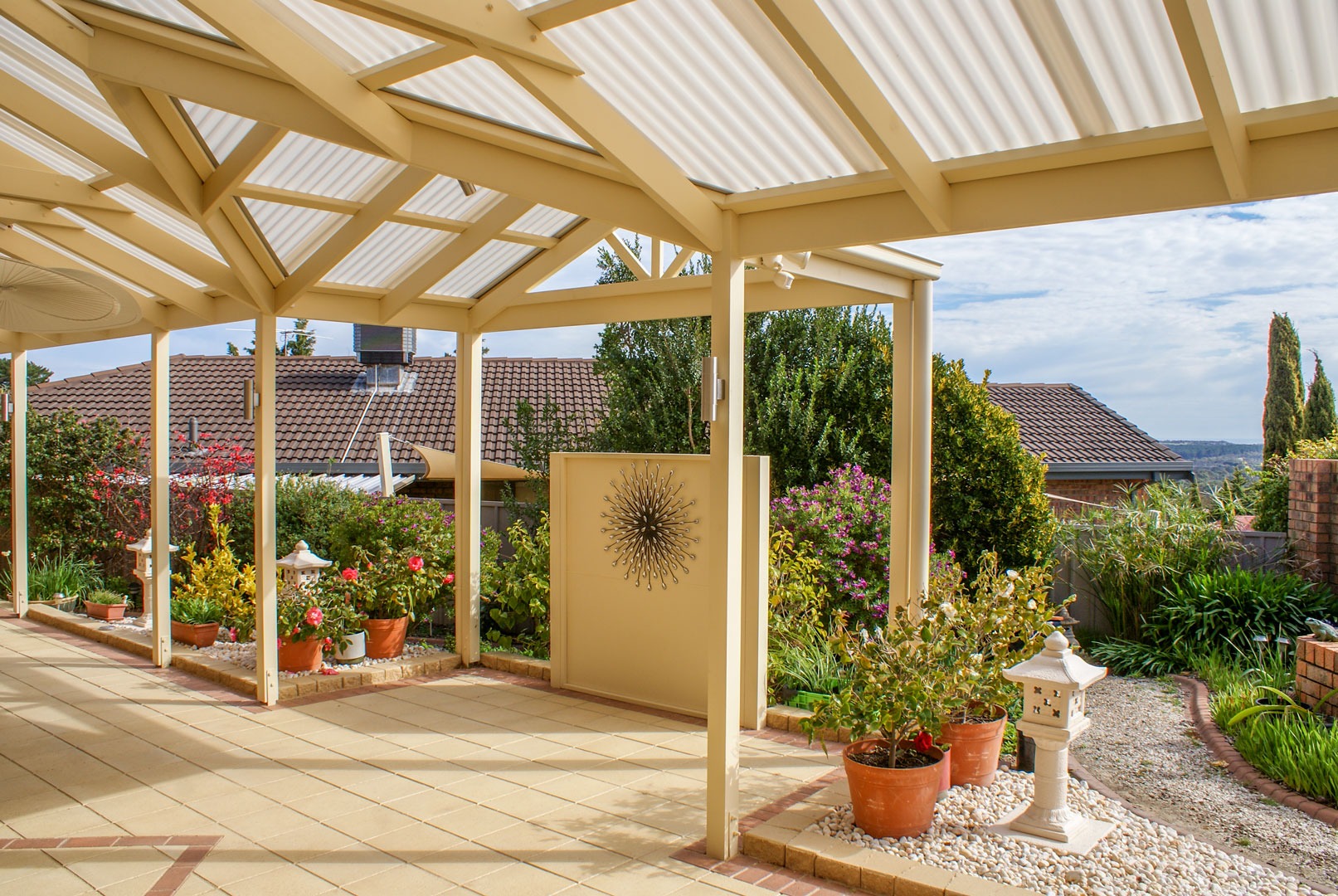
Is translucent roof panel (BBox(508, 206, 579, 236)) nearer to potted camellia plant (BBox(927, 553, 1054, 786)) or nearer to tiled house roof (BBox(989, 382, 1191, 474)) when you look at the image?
potted camellia plant (BBox(927, 553, 1054, 786))

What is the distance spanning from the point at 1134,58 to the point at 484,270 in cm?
494

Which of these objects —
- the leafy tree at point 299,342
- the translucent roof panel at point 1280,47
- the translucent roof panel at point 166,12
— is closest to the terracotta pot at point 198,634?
the translucent roof panel at point 166,12

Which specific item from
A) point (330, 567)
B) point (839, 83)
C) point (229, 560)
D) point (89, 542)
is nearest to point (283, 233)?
point (330, 567)

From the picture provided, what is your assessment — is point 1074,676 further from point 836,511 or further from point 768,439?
point 768,439

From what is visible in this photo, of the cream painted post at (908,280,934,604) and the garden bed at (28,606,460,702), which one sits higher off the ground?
the cream painted post at (908,280,934,604)

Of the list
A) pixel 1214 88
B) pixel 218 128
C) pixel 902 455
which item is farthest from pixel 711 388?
pixel 218 128

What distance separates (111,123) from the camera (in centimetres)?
573

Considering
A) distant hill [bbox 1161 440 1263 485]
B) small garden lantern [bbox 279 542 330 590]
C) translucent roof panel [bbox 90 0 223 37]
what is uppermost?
translucent roof panel [bbox 90 0 223 37]

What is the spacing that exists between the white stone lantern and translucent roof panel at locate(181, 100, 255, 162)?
466 centimetres

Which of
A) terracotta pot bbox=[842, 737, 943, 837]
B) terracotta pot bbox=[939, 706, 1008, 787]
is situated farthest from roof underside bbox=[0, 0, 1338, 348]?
terracotta pot bbox=[939, 706, 1008, 787]

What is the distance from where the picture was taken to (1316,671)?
541 centimetres

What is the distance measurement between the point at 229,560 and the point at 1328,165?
843 centimetres

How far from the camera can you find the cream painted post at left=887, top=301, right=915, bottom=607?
5508 millimetres

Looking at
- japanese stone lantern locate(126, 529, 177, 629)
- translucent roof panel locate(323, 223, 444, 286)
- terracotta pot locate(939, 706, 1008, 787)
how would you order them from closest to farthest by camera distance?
terracotta pot locate(939, 706, 1008, 787), translucent roof panel locate(323, 223, 444, 286), japanese stone lantern locate(126, 529, 177, 629)
